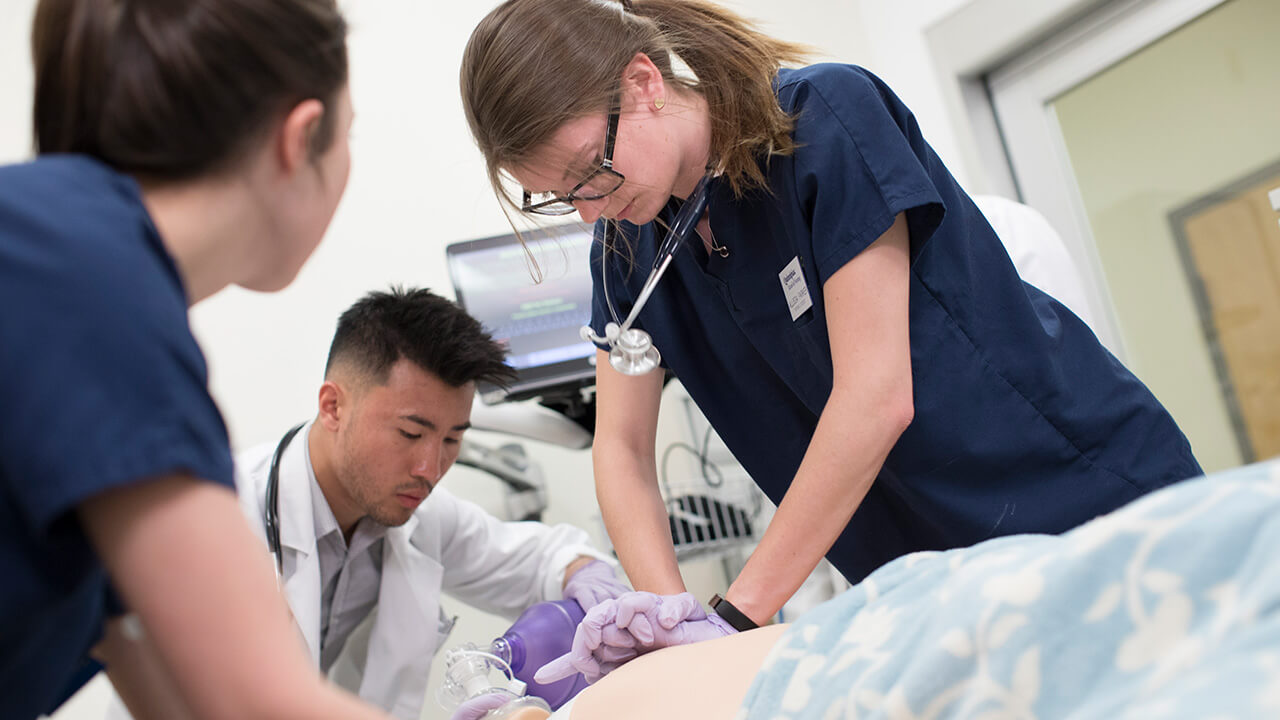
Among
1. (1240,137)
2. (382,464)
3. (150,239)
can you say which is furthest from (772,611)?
(1240,137)

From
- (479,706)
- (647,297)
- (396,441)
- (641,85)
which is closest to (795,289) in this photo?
(647,297)

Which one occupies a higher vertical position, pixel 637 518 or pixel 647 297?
pixel 647 297

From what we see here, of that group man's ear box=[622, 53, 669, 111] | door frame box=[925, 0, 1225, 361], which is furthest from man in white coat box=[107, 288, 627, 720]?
door frame box=[925, 0, 1225, 361]

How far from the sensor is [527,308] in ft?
7.41

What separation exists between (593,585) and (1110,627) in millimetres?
1436

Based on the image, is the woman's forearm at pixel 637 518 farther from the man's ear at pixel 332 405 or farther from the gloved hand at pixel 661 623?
the man's ear at pixel 332 405

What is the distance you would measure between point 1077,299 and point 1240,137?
0.63 m

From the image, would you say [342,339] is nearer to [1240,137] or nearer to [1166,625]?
[1166,625]

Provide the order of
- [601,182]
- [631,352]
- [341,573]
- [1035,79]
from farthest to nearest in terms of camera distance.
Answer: [1035,79]
[341,573]
[631,352]
[601,182]

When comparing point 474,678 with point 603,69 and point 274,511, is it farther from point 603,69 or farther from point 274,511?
point 603,69

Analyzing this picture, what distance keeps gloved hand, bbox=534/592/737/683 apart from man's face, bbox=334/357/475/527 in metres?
0.85

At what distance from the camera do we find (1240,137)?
2227mm

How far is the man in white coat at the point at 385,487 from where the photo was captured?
1.93 m

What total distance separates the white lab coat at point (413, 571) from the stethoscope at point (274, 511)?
0.05ft
